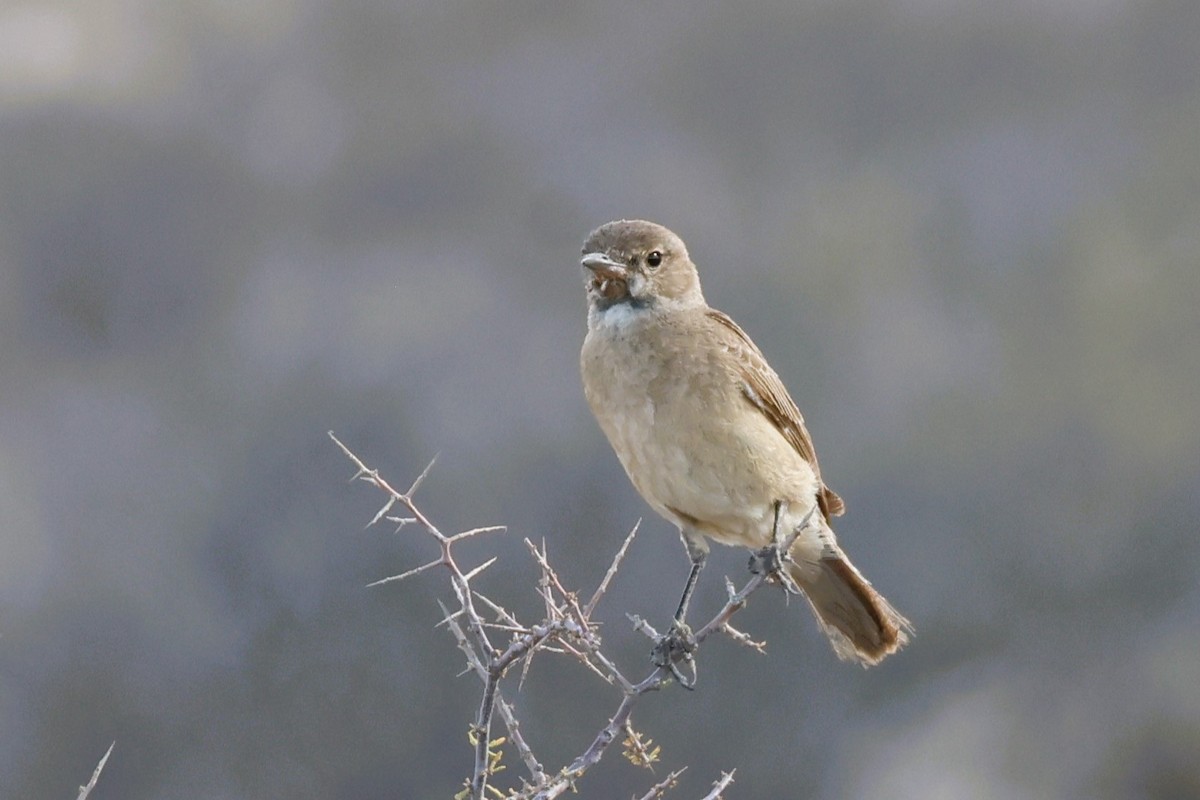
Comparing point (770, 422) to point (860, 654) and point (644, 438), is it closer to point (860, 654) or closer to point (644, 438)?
point (644, 438)

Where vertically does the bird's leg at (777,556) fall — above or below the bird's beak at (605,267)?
below

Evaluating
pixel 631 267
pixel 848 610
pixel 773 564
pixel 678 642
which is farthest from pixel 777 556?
pixel 631 267

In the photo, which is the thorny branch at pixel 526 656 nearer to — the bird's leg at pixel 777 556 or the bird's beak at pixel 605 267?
the bird's leg at pixel 777 556

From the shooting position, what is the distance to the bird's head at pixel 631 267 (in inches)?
158

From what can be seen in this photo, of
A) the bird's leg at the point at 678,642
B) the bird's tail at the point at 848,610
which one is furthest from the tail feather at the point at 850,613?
the bird's leg at the point at 678,642

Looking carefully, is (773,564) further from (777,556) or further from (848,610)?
(848,610)

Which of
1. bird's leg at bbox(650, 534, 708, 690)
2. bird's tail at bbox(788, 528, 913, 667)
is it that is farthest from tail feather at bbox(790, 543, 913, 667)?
bird's leg at bbox(650, 534, 708, 690)

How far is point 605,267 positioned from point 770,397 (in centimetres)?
65

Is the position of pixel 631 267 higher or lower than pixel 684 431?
higher

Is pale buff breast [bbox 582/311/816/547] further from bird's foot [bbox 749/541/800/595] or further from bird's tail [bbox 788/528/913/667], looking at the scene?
bird's tail [bbox 788/528/913/667]

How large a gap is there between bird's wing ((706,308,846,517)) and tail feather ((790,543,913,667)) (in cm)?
19

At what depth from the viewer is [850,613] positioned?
14.1ft

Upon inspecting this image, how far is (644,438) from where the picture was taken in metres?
3.77

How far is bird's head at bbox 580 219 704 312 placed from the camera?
158 inches
